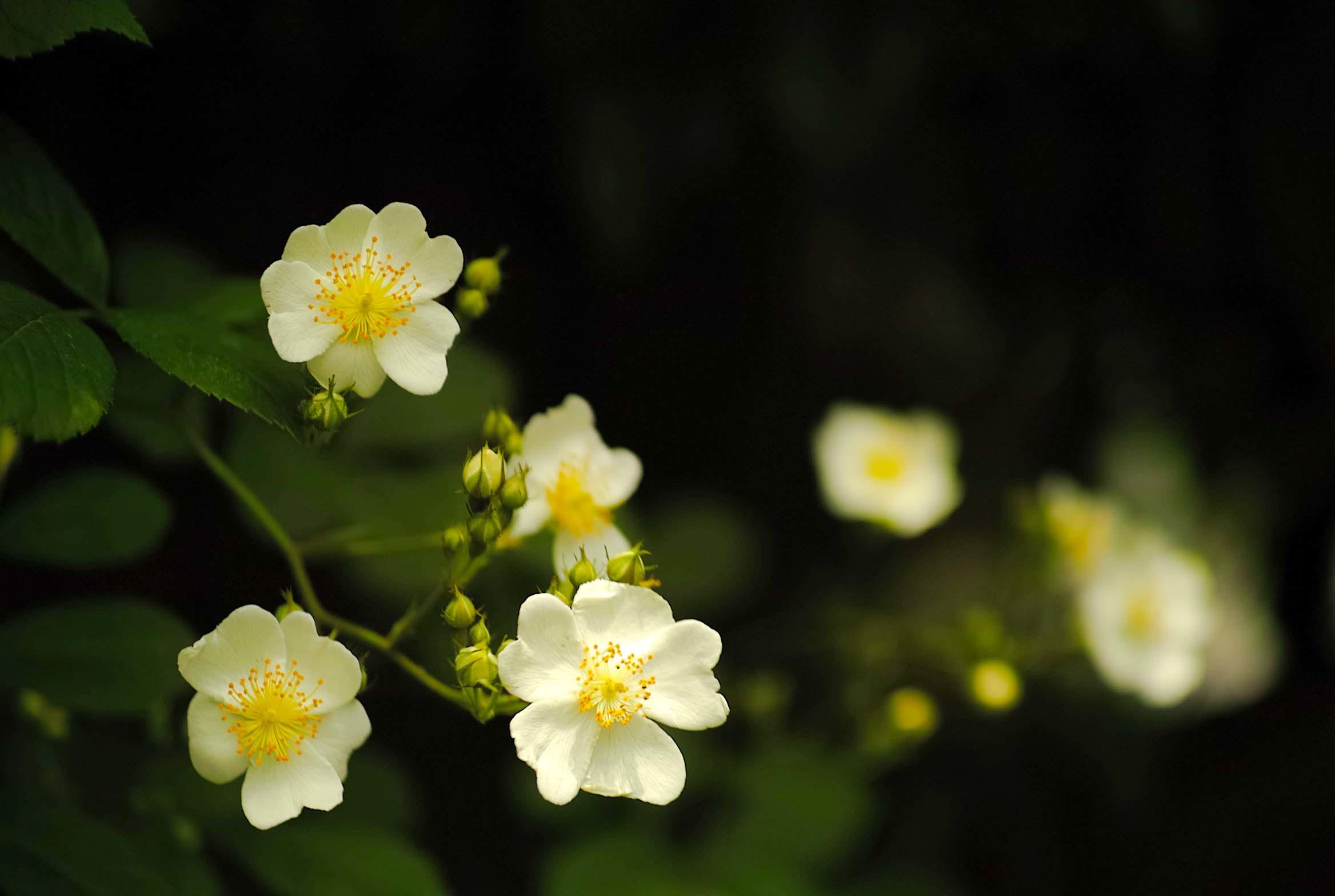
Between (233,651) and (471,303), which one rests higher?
(471,303)

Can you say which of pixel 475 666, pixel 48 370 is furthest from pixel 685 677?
pixel 48 370

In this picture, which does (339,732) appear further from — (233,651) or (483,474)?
(483,474)

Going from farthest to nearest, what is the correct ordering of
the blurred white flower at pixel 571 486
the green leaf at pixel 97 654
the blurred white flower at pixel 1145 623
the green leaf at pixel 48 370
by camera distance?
the blurred white flower at pixel 1145 623 → the blurred white flower at pixel 571 486 → the green leaf at pixel 97 654 → the green leaf at pixel 48 370

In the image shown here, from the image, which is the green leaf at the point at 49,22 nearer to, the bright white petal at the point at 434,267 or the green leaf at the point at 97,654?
the bright white petal at the point at 434,267

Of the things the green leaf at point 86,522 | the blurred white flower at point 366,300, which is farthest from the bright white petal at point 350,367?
the green leaf at point 86,522

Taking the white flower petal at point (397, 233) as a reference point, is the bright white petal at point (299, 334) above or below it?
below

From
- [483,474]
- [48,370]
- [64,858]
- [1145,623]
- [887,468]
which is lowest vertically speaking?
[64,858]

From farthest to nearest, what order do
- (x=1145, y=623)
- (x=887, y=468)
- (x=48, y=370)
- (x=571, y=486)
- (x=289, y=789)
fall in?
(x=887, y=468) → (x=1145, y=623) → (x=571, y=486) → (x=289, y=789) → (x=48, y=370)

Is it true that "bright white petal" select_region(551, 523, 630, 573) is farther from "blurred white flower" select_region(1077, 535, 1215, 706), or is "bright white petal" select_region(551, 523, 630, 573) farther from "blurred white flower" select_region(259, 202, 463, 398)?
"blurred white flower" select_region(1077, 535, 1215, 706)
